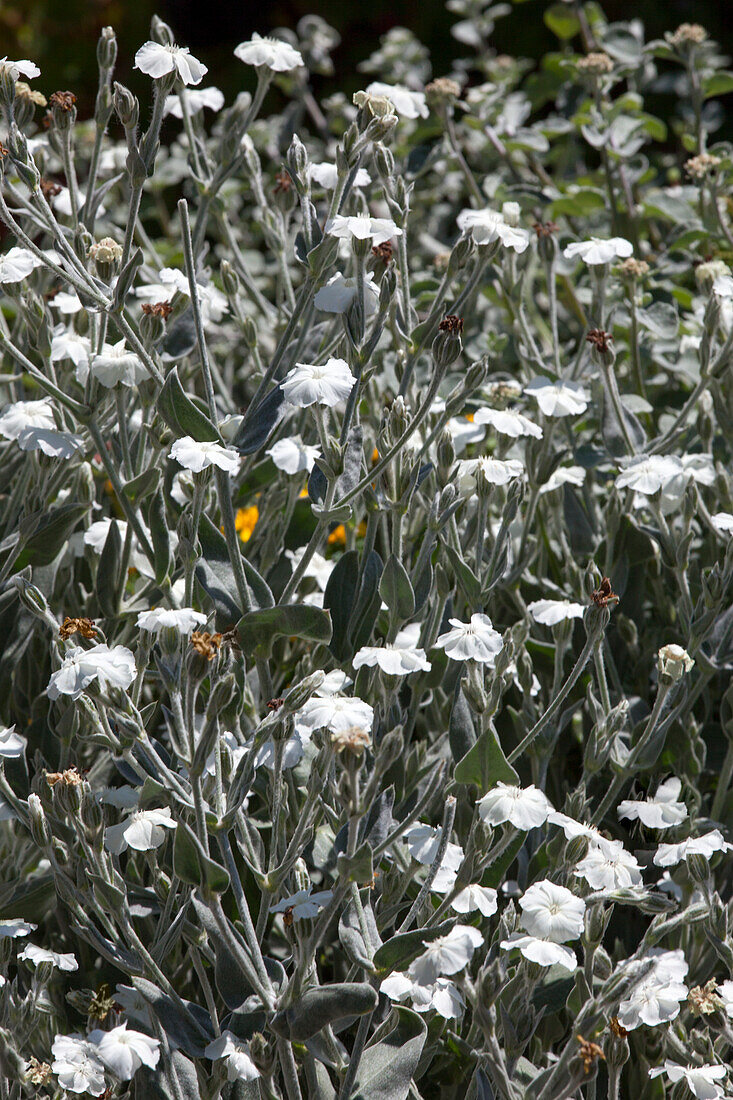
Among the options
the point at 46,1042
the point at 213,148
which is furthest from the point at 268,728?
the point at 213,148

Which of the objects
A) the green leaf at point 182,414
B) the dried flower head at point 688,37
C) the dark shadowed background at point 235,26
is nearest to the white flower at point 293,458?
the green leaf at point 182,414

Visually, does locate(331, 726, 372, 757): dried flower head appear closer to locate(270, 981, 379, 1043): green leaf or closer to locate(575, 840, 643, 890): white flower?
locate(270, 981, 379, 1043): green leaf

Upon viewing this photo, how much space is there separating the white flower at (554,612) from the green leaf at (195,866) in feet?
1.61

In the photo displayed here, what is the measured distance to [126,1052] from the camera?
2.98 feet

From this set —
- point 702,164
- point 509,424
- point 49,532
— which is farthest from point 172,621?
point 702,164

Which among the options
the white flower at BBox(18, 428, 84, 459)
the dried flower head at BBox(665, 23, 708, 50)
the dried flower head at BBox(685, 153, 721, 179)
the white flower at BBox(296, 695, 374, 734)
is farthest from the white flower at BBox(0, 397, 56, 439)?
the dried flower head at BBox(665, 23, 708, 50)

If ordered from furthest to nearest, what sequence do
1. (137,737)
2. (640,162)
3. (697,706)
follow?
1. (640,162)
2. (697,706)
3. (137,737)

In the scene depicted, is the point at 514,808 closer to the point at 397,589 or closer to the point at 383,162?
the point at 397,589

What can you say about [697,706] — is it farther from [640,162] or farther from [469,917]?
[640,162]

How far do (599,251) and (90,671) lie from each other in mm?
868

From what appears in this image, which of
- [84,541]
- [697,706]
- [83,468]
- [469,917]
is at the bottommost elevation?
[697,706]

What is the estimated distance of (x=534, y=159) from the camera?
2387 mm

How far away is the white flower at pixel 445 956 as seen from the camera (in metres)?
0.90

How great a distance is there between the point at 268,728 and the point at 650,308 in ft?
3.56
